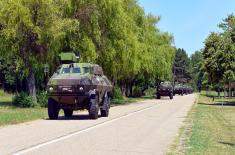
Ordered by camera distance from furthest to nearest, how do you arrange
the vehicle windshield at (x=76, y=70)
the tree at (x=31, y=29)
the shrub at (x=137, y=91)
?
the shrub at (x=137, y=91) → the tree at (x=31, y=29) → the vehicle windshield at (x=76, y=70)

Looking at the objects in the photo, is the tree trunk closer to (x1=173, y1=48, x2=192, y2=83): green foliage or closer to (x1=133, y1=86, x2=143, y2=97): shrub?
(x1=133, y1=86, x2=143, y2=97): shrub

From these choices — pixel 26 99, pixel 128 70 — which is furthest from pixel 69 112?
pixel 128 70

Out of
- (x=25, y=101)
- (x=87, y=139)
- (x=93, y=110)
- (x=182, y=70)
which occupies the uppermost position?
(x=182, y=70)

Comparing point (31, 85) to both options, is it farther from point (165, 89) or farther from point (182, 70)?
point (182, 70)

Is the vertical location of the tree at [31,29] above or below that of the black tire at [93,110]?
above

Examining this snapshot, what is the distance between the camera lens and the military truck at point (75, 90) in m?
22.7

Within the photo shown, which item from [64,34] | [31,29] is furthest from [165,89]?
[31,29]

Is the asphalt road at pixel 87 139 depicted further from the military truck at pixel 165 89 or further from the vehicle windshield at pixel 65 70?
the military truck at pixel 165 89

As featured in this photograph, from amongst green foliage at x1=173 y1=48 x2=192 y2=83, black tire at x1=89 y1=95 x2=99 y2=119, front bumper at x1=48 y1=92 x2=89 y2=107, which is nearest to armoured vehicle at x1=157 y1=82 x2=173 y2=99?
black tire at x1=89 y1=95 x2=99 y2=119

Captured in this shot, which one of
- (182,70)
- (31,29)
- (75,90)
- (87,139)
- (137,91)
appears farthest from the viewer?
(182,70)

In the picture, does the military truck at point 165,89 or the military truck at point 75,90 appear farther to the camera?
the military truck at point 165,89

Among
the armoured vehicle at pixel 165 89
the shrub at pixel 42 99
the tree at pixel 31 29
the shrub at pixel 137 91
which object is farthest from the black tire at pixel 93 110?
the shrub at pixel 137 91

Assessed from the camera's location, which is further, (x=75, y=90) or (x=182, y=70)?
(x=182, y=70)

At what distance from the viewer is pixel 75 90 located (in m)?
22.7
